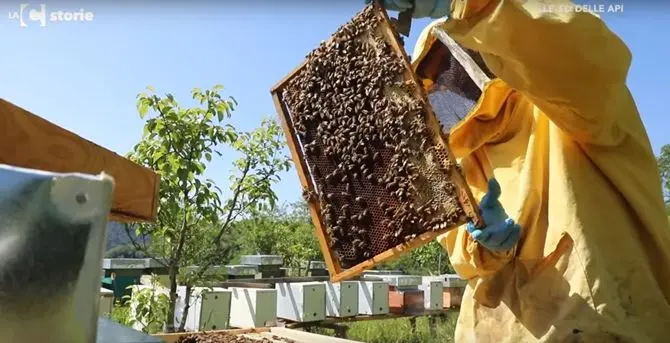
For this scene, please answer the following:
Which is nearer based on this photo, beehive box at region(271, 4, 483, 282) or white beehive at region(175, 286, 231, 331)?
beehive box at region(271, 4, 483, 282)

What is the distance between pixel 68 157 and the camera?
184 centimetres

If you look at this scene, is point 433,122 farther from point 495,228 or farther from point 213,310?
point 213,310

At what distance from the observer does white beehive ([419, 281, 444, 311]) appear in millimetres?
11586

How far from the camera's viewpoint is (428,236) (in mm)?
1787

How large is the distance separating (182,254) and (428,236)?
4.55 meters

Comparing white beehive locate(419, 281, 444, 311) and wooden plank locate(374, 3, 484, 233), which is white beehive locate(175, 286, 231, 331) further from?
wooden plank locate(374, 3, 484, 233)

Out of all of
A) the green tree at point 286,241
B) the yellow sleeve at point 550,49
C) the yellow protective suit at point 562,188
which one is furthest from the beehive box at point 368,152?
the green tree at point 286,241

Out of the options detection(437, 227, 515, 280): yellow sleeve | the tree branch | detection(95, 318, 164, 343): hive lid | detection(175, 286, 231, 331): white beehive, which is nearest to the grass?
detection(175, 286, 231, 331): white beehive

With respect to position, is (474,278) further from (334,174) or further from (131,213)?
(131,213)

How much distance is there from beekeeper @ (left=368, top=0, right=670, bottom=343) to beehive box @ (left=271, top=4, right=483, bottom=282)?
0.53 feet

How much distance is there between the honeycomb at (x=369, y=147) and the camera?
1.83m

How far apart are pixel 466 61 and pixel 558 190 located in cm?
Answer: 64

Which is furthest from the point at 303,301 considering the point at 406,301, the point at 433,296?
the point at 433,296

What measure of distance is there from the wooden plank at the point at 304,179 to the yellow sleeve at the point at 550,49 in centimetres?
85
